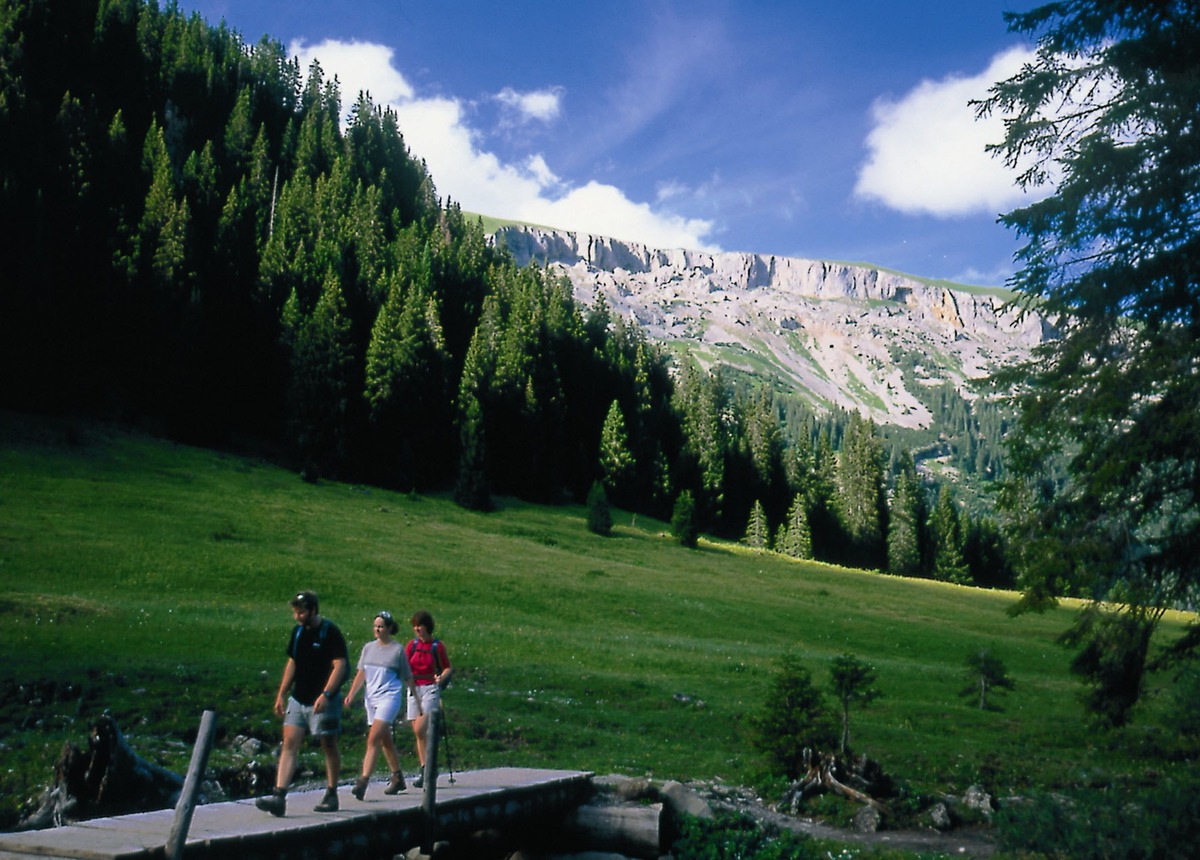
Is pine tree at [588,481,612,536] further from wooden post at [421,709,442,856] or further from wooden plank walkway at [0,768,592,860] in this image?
wooden post at [421,709,442,856]

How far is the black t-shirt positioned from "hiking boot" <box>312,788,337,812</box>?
117cm

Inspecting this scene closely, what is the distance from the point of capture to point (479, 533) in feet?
199

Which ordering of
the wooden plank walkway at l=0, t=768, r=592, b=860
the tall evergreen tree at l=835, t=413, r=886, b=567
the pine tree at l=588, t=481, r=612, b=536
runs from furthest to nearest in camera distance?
the tall evergreen tree at l=835, t=413, r=886, b=567
the pine tree at l=588, t=481, r=612, b=536
the wooden plank walkway at l=0, t=768, r=592, b=860

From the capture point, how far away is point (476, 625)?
118ft

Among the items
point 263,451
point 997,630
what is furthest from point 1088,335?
point 263,451

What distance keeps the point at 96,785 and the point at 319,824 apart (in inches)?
211

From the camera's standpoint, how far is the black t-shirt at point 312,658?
10836mm

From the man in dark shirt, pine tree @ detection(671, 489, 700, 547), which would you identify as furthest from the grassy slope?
the man in dark shirt

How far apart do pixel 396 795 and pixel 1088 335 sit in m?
14.7

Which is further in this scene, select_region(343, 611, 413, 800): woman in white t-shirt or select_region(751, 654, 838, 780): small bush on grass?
select_region(751, 654, 838, 780): small bush on grass

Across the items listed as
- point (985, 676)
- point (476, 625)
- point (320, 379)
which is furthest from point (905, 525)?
point (476, 625)

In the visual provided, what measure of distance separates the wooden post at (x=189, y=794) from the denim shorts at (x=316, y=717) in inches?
97.9

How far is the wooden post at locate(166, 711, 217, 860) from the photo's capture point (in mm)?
7469

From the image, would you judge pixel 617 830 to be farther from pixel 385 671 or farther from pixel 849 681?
pixel 849 681
